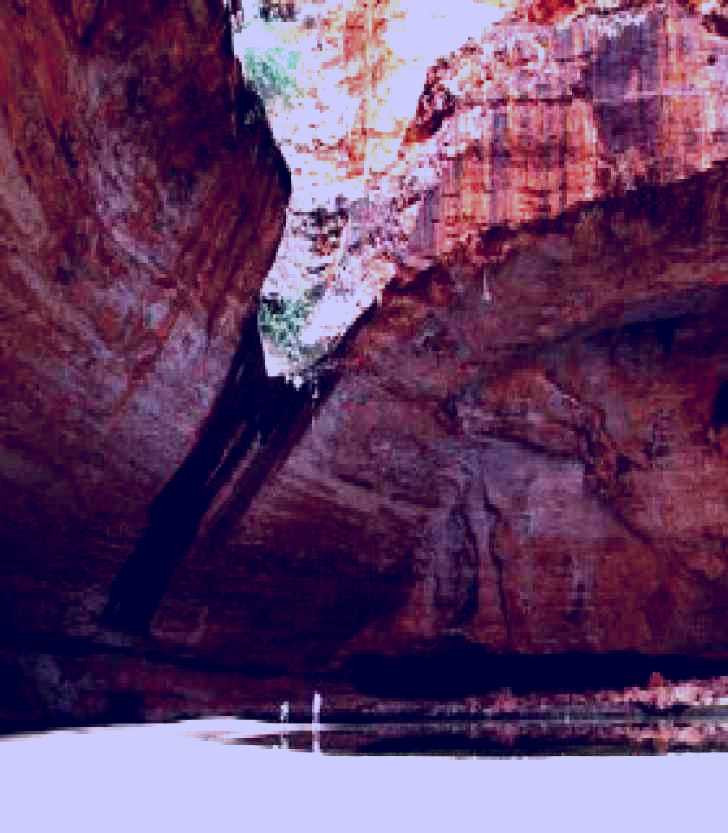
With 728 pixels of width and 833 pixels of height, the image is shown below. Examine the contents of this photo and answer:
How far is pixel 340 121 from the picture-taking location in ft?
36.0

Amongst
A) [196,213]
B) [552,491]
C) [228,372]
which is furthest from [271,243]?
[552,491]

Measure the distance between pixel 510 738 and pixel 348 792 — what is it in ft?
12.8

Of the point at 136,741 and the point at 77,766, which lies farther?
the point at 136,741

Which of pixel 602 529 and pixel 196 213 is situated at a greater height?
pixel 196 213

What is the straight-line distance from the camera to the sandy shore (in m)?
3.78

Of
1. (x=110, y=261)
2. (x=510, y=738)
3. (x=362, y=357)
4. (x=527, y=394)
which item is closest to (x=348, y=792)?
(x=510, y=738)

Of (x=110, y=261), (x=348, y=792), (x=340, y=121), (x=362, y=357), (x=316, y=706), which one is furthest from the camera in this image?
(x=316, y=706)

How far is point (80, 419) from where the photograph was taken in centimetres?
964

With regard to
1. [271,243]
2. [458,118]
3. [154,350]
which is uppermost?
[458,118]

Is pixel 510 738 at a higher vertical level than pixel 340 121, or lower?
lower

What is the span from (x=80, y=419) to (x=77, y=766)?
4230 mm

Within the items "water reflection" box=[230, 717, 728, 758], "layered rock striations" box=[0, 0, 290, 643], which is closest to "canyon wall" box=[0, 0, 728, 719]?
"layered rock striations" box=[0, 0, 290, 643]

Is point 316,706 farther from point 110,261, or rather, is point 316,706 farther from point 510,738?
point 110,261

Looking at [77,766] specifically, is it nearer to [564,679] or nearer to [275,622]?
[275,622]
